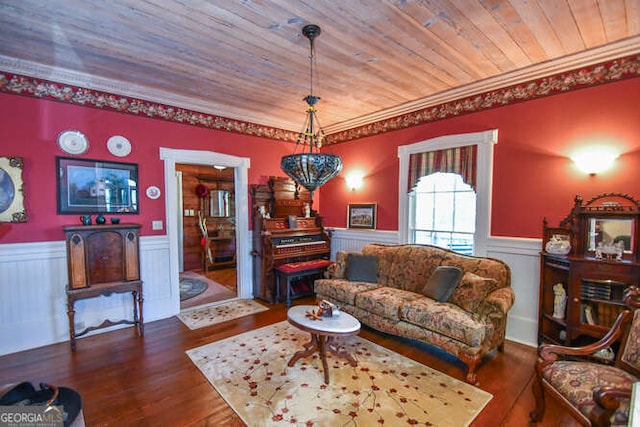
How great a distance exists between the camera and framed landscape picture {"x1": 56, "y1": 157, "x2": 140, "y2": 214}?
3.20 metres

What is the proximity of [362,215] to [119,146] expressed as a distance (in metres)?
3.58

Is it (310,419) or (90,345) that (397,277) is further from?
(90,345)

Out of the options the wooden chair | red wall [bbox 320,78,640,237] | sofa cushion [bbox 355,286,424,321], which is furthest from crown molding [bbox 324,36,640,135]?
sofa cushion [bbox 355,286,424,321]

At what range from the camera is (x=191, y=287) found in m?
5.34

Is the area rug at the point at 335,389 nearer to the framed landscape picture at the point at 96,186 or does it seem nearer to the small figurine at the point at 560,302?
the small figurine at the point at 560,302

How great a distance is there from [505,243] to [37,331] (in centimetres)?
532

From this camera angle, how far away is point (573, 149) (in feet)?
9.45

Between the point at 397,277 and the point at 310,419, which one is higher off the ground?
the point at 397,277

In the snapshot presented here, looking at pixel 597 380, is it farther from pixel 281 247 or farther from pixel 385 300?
pixel 281 247

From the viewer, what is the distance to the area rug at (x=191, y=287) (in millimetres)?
4867

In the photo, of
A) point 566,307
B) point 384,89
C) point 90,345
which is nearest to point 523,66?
point 384,89

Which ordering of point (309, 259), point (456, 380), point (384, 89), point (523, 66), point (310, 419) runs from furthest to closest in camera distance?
point (309, 259) → point (384, 89) → point (523, 66) → point (456, 380) → point (310, 419)

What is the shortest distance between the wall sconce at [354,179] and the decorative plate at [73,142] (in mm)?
3684

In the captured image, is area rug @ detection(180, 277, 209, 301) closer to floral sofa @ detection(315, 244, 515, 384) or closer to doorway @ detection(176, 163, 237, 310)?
doorway @ detection(176, 163, 237, 310)
